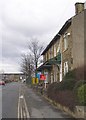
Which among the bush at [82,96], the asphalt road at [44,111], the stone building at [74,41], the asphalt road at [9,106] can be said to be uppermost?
the stone building at [74,41]

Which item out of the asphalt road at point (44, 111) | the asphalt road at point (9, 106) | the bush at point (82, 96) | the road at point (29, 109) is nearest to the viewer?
the bush at point (82, 96)

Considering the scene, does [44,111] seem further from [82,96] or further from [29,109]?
[82,96]

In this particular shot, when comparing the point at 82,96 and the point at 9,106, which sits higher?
the point at 82,96

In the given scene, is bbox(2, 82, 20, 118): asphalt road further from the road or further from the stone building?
the stone building

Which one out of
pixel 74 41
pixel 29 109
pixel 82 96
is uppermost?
pixel 74 41

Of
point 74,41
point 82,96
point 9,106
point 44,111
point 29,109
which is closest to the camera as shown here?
point 82,96

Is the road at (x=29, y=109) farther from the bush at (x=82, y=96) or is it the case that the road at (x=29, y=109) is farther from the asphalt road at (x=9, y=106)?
the bush at (x=82, y=96)

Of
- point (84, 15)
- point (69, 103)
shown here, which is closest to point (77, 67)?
point (84, 15)

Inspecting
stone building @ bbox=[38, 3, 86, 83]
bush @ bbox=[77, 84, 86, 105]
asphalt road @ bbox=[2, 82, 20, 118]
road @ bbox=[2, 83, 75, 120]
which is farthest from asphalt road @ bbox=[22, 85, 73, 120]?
stone building @ bbox=[38, 3, 86, 83]

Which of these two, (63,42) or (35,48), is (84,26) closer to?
(63,42)

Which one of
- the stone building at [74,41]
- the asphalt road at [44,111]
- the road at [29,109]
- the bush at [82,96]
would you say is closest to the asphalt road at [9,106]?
the road at [29,109]

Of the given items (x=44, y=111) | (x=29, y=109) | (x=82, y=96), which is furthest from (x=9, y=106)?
(x=82, y=96)

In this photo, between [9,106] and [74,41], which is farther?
[74,41]

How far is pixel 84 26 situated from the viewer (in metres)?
26.4
